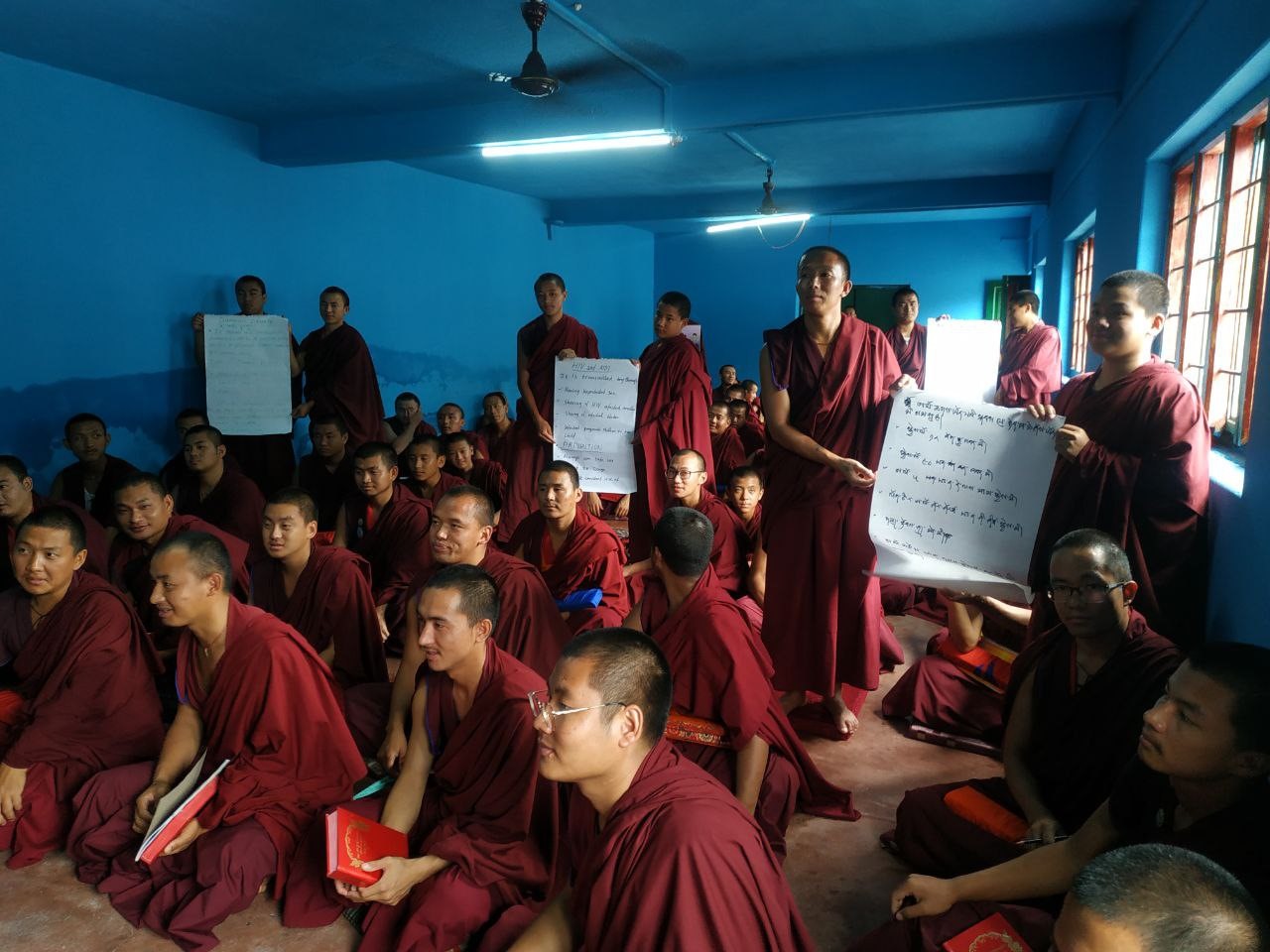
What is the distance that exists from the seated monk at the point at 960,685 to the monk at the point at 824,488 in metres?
0.39

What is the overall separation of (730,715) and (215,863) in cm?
172

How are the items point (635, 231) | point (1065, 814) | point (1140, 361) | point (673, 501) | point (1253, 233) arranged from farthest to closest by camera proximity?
point (635, 231)
point (673, 501)
point (1253, 233)
point (1140, 361)
point (1065, 814)

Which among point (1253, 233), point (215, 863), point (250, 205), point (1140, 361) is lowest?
point (215, 863)

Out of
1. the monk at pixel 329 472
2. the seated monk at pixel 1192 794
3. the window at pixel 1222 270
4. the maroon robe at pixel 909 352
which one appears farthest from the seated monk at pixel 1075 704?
the maroon robe at pixel 909 352

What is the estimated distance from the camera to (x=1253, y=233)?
3.34 metres

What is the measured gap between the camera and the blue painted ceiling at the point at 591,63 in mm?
5477

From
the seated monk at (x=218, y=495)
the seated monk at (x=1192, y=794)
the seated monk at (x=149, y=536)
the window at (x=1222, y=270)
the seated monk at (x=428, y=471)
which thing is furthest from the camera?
the seated monk at (x=428, y=471)

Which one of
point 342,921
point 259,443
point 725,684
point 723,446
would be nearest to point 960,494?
point 725,684

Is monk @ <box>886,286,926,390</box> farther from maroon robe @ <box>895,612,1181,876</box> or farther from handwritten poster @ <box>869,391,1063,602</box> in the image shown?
maroon robe @ <box>895,612,1181,876</box>

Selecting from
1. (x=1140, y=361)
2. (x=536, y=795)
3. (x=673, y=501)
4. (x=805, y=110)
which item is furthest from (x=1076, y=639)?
(x=805, y=110)

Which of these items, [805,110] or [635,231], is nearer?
[805,110]

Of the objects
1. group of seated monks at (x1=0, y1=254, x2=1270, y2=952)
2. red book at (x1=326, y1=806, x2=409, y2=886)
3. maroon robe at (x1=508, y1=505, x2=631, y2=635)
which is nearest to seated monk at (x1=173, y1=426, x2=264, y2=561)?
group of seated monks at (x1=0, y1=254, x2=1270, y2=952)

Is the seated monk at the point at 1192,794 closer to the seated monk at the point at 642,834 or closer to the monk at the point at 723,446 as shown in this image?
the seated monk at the point at 642,834

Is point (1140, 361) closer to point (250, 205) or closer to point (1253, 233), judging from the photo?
point (1253, 233)
